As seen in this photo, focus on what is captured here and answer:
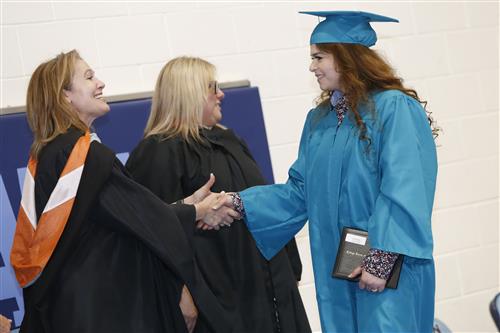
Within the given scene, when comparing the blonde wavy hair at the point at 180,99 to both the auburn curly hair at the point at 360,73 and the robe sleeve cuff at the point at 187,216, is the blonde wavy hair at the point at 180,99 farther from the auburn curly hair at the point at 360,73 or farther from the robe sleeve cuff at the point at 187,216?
the auburn curly hair at the point at 360,73

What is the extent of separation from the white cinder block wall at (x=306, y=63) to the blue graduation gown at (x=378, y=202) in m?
1.40

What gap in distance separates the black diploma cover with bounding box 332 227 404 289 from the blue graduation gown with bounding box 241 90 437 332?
0.05 metres

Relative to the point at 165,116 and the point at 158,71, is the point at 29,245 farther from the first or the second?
the point at 158,71

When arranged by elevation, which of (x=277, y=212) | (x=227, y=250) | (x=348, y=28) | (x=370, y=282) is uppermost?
(x=348, y=28)

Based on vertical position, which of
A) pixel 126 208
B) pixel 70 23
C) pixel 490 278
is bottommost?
pixel 490 278

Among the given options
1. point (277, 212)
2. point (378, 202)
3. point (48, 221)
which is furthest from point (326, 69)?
point (48, 221)

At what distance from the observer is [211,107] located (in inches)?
150

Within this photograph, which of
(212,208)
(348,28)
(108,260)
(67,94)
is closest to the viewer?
(348,28)

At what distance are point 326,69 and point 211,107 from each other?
95 centimetres

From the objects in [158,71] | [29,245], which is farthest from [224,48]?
[29,245]

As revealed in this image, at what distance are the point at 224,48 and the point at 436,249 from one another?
5.89ft

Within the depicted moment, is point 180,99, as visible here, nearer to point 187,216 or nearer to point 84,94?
point 84,94

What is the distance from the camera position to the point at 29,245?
305cm

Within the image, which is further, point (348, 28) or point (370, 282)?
point (348, 28)
